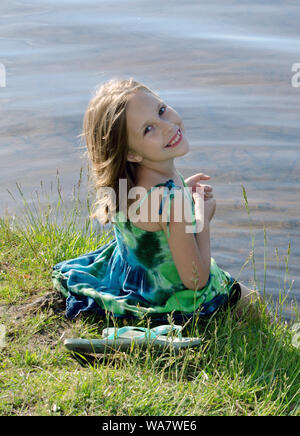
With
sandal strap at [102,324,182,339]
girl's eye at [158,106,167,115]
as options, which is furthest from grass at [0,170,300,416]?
girl's eye at [158,106,167,115]

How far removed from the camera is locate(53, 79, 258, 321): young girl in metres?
3.48

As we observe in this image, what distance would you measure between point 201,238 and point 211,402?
93cm

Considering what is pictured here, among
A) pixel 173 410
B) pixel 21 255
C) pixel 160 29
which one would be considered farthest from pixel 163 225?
pixel 160 29

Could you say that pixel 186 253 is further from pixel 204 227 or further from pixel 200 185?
pixel 200 185

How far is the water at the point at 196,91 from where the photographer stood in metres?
5.84

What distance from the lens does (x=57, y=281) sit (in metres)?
3.89

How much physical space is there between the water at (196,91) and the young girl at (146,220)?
1270 mm

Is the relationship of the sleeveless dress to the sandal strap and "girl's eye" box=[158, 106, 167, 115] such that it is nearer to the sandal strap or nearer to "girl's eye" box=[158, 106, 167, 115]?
the sandal strap

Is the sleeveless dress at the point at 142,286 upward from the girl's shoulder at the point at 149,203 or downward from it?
downward

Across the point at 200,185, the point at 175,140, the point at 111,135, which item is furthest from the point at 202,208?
the point at 111,135

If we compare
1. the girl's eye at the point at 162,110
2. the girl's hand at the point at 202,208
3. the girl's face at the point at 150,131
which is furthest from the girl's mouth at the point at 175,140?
the girl's hand at the point at 202,208

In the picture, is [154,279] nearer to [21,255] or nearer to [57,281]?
[57,281]

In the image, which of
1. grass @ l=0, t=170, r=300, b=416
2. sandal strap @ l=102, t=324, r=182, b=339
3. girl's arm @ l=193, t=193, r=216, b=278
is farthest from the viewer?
girl's arm @ l=193, t=193, r=216, b=278

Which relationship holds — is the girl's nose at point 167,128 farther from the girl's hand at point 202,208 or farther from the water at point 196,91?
the water at point 196,91
